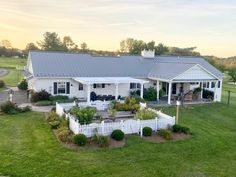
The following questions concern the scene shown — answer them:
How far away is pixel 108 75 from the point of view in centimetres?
3228

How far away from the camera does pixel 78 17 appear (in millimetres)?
38750

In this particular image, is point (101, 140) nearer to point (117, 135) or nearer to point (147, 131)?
point (117, 135)

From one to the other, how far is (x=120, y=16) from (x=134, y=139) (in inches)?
976

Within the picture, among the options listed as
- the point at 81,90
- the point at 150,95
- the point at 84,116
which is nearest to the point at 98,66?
the point at 81,90

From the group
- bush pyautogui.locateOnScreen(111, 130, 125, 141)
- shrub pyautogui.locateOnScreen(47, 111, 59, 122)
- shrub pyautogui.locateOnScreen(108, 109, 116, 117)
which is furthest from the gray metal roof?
bush pyautogui.locateOnScreen(111, 130, 125, 141)

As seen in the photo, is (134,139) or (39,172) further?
(134,139)

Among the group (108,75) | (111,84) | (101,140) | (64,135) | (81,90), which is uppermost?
(108,75)

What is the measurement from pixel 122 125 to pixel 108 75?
49.1 ft

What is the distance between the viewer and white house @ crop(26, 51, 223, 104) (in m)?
29.0

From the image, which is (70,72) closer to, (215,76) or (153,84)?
(153,84)

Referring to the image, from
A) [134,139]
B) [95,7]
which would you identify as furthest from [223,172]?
[95,7]

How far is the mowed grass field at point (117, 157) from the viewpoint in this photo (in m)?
12.8

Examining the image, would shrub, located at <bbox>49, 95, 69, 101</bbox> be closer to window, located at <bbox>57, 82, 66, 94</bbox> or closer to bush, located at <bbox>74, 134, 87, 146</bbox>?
window, located at <bbox>57, 82, 66, 94</bbox>

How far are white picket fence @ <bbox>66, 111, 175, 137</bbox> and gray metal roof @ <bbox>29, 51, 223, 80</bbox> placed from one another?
37.4 ft
